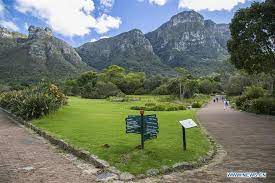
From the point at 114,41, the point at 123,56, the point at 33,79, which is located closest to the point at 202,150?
the point at 33,79

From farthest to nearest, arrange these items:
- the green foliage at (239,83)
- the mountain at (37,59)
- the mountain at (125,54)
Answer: the mountain at (125,54), the mountain at (37,59), the green foliage at (239,83)

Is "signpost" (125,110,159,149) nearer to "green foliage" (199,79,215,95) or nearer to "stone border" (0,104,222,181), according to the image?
"stone border" (0,104,222,181)

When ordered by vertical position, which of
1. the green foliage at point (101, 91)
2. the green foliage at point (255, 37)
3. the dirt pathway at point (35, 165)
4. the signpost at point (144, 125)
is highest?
the green foliage at point (255, 37)

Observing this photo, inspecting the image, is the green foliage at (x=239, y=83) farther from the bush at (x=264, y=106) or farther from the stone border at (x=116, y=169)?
the stone border at (x=116, y=169)

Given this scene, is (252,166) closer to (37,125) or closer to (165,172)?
(165,172)

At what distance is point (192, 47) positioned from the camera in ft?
586

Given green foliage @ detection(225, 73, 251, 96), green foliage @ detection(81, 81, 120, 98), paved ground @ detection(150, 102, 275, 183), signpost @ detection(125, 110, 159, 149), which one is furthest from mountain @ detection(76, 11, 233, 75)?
signpost @ detection(125, 110, 159, 149)

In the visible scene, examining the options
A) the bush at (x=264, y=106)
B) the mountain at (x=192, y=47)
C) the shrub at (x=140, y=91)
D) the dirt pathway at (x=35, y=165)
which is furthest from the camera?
the mountain at (x=192, y=47)

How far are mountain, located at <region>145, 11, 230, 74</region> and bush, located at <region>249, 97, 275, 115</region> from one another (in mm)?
119437

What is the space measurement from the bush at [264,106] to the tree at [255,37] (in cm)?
265

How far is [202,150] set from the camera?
36.3 feet

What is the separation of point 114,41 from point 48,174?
18060cm

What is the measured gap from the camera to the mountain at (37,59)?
100 meters

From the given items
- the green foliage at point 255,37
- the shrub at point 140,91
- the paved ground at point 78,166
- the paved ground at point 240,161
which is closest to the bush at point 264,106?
the green foliage at point 255,37
